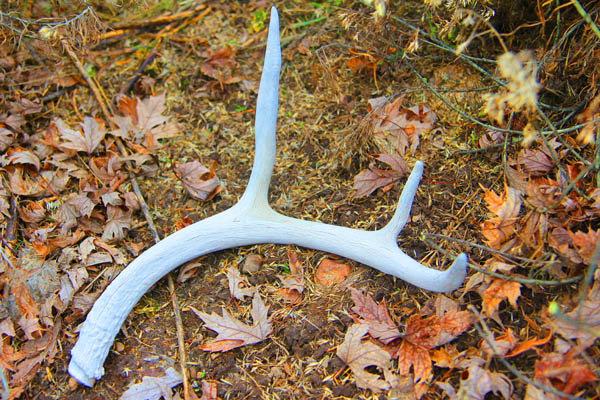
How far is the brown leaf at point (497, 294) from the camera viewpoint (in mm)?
1989

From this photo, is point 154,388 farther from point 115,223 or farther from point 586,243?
point 586,243

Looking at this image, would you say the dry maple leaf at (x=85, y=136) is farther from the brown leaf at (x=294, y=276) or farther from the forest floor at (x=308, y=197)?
the brown leaf at (x=294, y=276)

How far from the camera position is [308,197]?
273 cm

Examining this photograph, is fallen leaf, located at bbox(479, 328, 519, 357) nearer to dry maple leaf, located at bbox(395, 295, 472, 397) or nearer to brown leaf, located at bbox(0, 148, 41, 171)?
dry maple leaf, located at bbox(395, 295, 472, 397)

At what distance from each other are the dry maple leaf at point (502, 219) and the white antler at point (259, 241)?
0.35 meters

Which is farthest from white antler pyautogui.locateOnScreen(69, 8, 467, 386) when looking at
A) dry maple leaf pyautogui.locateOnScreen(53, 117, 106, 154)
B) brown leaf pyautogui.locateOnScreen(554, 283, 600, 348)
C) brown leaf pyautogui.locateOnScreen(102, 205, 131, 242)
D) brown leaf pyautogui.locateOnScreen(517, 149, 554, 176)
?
dry maple leaf pyautogui.locateOnScreen(53, 117, 106, 154)

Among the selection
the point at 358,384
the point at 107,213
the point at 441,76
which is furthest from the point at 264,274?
the point at 441,76

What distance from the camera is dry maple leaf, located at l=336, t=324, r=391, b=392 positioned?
6.56ft

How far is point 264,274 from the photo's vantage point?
2.45 metres

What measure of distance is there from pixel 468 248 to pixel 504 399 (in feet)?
2.48

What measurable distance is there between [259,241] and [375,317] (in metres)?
0.77

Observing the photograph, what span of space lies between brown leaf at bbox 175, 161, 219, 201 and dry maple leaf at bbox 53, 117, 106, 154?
567mm

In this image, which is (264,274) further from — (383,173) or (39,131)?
(39,131)

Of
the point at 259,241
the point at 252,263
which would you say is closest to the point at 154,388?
the point at 252,263
